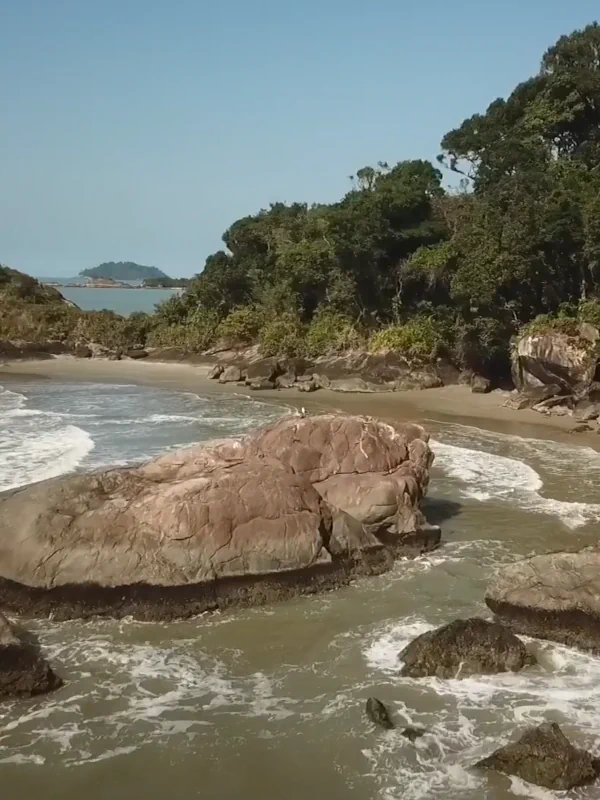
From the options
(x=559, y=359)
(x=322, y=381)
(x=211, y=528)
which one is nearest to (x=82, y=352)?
(x=322, y=381)

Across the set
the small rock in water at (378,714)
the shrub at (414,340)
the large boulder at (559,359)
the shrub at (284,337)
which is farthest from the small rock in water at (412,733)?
the shrub at (284,337)

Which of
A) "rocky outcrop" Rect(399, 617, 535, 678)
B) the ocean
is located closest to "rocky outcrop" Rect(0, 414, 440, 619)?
"rocky outcrop" Rect(399, 617, 535, 678)

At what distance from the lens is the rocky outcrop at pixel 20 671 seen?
30.4 ft

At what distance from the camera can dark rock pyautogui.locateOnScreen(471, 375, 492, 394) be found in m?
35.1

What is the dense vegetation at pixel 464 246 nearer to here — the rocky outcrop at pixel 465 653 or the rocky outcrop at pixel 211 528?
the rocky outcrop at pixel 211 528

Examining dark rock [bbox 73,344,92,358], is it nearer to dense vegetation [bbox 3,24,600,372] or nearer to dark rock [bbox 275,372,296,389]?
dense vegetation [bbox 3,24,600,372]

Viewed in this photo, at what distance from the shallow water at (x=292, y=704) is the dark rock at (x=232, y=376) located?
27478 millimetres

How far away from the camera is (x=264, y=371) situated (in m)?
40.1

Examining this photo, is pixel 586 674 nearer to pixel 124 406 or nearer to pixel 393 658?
pixel 393 658

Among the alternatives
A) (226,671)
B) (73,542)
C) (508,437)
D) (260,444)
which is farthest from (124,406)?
(226,671)

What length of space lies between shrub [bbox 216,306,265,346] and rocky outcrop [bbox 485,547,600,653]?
38130mm

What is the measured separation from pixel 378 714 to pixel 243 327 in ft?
137

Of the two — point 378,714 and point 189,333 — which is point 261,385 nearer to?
point 189,333

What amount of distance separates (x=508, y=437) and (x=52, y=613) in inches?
677
